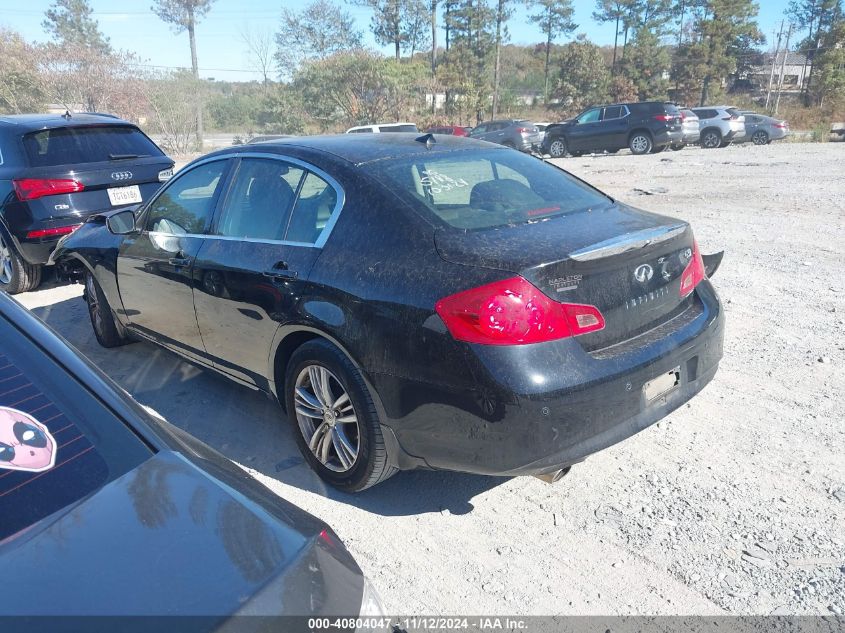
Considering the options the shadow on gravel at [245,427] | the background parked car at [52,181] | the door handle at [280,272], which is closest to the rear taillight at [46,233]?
the background parked car at [52,181]

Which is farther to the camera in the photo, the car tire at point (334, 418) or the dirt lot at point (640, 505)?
the car tire at point (334, 418)

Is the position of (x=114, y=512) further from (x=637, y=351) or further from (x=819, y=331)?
(x=819, y=331)

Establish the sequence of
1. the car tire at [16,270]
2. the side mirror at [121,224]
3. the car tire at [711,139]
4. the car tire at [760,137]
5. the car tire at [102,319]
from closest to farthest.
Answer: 1. the side mirror at [121,224]
2. the car tire at [102,319]
3. the car tire at [16,270]
4. the car tire at [711,139]
5. the car tire at [760,137]

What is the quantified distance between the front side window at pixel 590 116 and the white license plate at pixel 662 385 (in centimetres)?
2204

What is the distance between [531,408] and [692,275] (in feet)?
4.33

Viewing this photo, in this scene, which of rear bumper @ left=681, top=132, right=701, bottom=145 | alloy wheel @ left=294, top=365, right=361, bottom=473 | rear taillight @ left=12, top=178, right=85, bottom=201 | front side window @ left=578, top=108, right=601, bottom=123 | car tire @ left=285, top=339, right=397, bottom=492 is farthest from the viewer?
front side window @ left=578, top=108, right=601, bottom=123

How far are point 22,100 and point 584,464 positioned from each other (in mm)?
32610

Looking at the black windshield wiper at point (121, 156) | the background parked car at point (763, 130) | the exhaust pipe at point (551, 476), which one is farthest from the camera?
the background parked car at point (763, 130)

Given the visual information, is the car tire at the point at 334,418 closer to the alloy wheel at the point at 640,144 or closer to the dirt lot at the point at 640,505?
the dirt lot at the point at 640,505

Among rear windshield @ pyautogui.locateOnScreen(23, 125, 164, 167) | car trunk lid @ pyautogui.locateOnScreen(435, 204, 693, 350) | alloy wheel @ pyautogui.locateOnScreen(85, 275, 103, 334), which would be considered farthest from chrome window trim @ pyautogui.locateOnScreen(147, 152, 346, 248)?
rear windshield @ pyautogui.locateOnScreen(23, 125, 164, 167)

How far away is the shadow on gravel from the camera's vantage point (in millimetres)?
3148

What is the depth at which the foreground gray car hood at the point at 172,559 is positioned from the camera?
3.98 feet

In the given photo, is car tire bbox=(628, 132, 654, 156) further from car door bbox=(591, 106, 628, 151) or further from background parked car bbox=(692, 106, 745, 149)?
background parked car bbox=(692, 106, 745, 149)

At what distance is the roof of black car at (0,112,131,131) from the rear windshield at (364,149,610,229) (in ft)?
16.9
